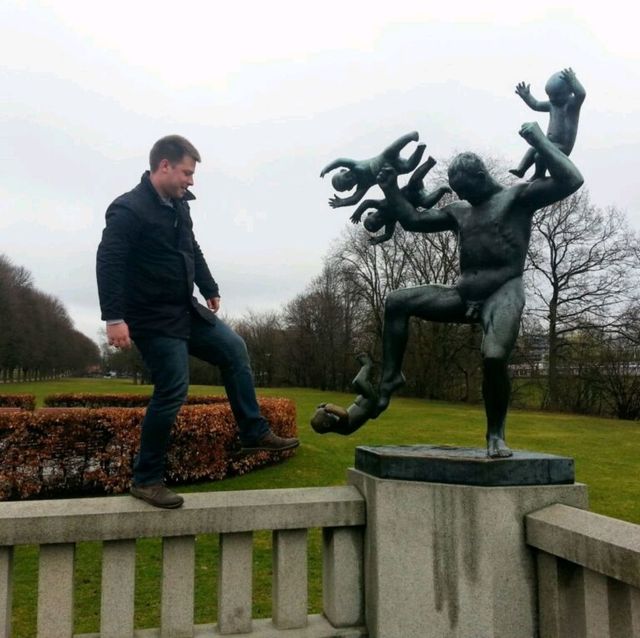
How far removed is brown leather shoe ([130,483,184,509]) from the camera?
2930 mm

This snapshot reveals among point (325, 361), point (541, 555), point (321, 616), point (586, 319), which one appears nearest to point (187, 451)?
point (321, 616)

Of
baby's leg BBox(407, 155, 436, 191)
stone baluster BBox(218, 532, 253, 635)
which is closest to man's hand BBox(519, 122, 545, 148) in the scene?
baby's leg BBox(407, 155, 436, 191)

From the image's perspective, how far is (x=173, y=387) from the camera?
3111 millimetres

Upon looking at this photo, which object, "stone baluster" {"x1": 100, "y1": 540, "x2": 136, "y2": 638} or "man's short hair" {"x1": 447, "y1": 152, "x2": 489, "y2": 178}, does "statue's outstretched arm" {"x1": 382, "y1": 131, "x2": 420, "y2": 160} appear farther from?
"stone baluster" {"x1": 100, "y1": 540, "x2": 136, "y2": 638}

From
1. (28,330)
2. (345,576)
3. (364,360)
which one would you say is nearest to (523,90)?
(364,360)

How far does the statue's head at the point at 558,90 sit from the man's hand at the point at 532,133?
395 millimetres

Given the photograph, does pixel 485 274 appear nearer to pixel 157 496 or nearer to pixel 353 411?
pixel 353 411

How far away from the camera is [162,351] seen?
10.2 feet

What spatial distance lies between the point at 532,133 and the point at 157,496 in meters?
2.78

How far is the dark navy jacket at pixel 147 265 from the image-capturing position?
2949 millimetres

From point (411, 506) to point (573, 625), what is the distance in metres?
0.91

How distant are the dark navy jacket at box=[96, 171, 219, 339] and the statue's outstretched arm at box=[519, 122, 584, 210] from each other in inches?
78.6

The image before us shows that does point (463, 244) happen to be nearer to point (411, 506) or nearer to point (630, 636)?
point (411, 506)

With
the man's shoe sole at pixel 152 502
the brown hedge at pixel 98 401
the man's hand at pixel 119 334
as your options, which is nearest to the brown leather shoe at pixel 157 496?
the man's shoe sole at pixel 152 502
